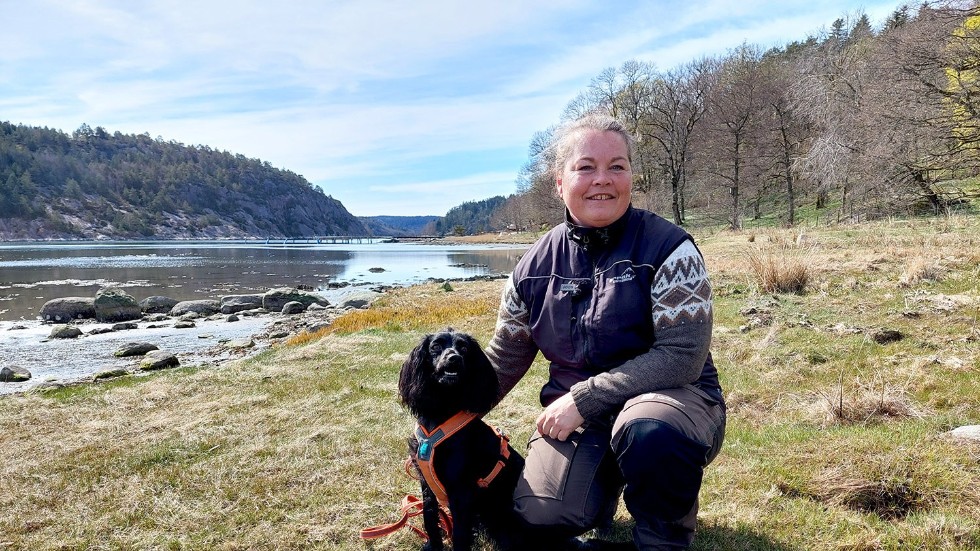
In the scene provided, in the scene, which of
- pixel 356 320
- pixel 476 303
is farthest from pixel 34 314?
pixel 476 303

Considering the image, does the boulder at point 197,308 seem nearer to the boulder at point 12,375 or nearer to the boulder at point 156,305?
the boulder at point 156,305

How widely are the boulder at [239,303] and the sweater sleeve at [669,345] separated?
19.2 m

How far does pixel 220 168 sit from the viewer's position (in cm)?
18788

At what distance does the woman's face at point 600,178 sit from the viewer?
262 cm

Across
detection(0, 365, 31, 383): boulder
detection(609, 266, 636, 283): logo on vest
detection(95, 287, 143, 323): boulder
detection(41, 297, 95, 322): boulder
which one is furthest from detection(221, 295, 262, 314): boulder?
detection(609, 266, 636, 283): logo on vest

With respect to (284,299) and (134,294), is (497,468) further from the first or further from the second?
(134,294)

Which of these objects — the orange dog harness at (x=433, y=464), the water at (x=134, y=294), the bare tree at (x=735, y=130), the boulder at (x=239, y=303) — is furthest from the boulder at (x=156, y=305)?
the bare tree at (x=735, y=130)

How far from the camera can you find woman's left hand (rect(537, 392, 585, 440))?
243cm

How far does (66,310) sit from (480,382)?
64.2 ft

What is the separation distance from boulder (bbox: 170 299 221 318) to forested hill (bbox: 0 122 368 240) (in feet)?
413

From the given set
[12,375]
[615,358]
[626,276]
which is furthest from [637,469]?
[12,375]

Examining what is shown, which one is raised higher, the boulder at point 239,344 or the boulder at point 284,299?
the boulder at point 284,299

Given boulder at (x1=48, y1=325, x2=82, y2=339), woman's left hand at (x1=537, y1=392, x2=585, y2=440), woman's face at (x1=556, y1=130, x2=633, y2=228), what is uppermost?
woman's face at (x1=556, y1=130, x2=633, y2=228)

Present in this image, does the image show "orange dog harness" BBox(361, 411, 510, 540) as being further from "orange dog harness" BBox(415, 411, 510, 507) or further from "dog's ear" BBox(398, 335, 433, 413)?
"dog's ear" BBox(398, 335, 433, 413)
